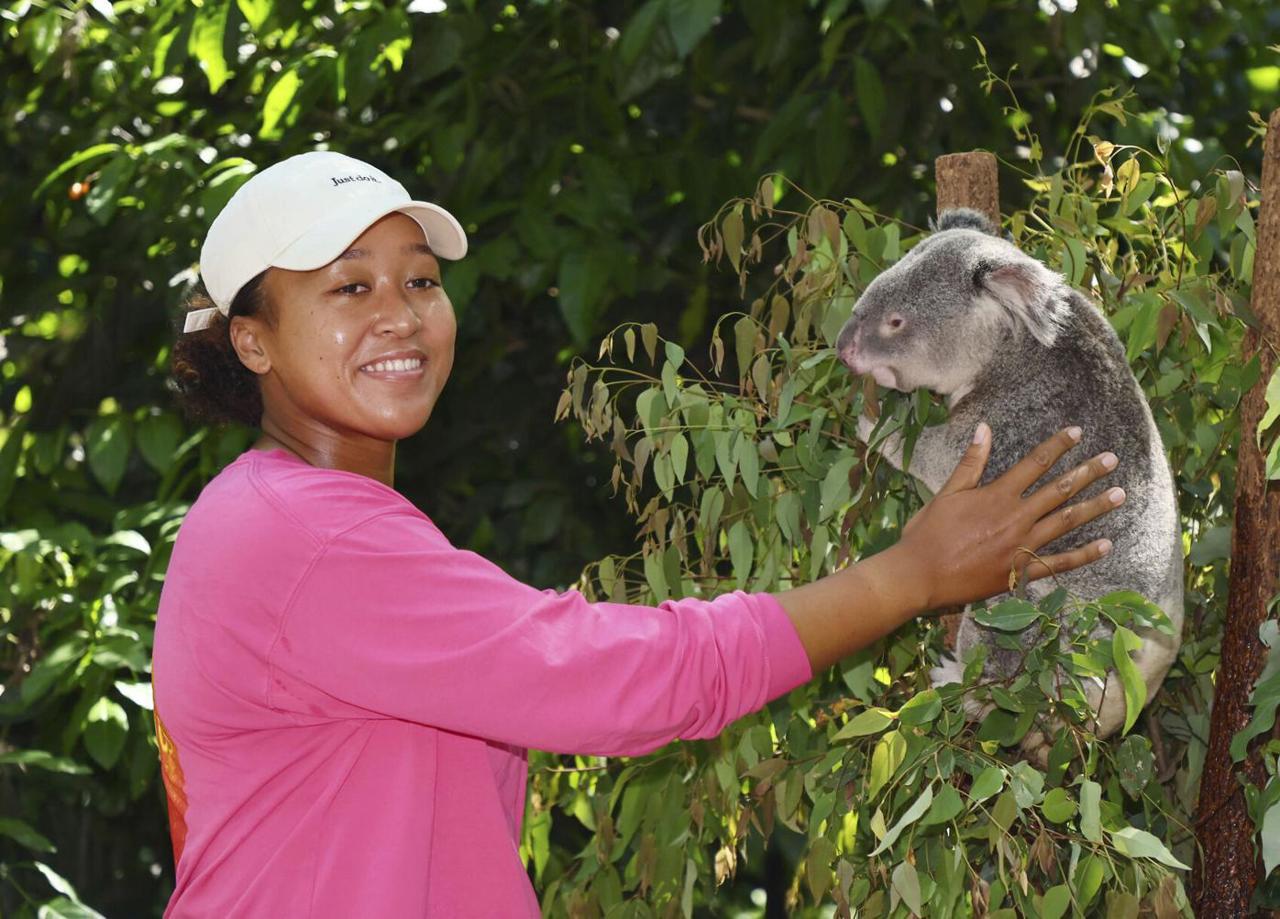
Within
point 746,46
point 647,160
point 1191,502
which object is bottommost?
point 1191,502

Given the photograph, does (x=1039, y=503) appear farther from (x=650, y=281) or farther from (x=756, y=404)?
(x=650, y=281)

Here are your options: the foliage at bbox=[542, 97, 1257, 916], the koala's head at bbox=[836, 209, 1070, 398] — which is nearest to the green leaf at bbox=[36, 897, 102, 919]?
the foliage at bbox=[542, 97, 1257, 916]

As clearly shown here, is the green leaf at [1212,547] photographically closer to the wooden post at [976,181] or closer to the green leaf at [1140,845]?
the wooden post at [976,181]

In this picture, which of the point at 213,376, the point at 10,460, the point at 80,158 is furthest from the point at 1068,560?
the point at 10,460

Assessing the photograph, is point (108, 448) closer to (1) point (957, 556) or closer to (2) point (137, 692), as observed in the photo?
(2) point (137, 692)

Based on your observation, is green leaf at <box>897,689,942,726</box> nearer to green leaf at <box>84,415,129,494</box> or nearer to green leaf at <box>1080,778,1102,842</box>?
green leaf at <box>1080,778,1102,842</box>

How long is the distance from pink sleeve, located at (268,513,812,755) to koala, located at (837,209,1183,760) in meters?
0.45

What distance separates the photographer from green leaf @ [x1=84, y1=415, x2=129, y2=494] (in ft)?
9.81

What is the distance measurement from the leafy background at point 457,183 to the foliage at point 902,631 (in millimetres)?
630

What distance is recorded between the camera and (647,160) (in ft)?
10.3

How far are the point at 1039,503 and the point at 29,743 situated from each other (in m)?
2.67

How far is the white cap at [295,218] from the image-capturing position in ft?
5.02

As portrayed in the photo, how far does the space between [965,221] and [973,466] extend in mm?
439

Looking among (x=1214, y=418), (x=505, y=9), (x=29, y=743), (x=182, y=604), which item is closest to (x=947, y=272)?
(x=1214, y=418)
